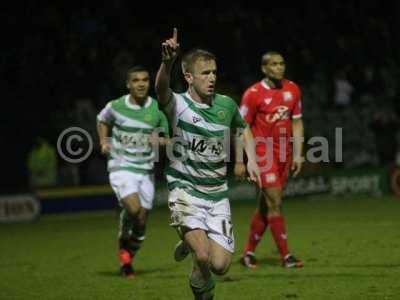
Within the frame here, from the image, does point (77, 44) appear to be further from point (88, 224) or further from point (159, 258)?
point (159, 258)

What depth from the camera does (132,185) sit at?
36.0 feet

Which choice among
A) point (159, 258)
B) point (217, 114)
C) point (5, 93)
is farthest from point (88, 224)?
point (217, 114)

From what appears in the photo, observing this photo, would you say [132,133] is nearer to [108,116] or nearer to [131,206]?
[108,116]

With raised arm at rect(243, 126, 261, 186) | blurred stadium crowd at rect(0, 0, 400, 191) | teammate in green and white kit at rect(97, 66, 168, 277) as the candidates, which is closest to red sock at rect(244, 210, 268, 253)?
teammate in green and white kit at rect(97, 66, 168, 277)

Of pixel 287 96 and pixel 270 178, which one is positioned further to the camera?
pixel 287 96

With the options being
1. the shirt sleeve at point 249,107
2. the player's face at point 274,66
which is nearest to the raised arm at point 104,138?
the shirt sleeve at point 249,107

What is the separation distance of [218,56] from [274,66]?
10.00 m

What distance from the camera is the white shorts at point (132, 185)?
35.9 ft

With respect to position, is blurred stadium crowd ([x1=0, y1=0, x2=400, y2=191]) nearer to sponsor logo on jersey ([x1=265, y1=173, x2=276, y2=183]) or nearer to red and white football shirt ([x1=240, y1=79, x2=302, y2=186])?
red and white football shirt ([x1=240, y1=79, x2=302, y2=186])

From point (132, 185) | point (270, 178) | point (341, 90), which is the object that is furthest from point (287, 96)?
point (341, 90)

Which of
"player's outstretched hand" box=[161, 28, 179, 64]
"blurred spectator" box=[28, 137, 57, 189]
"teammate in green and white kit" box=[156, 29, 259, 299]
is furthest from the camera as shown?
"blurred spectator" box=[28, 137, 57, 189]

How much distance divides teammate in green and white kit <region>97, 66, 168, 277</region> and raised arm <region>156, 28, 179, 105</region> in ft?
11.2

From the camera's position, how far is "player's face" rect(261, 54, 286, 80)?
11172 millimetres

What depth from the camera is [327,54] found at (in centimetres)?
2216
